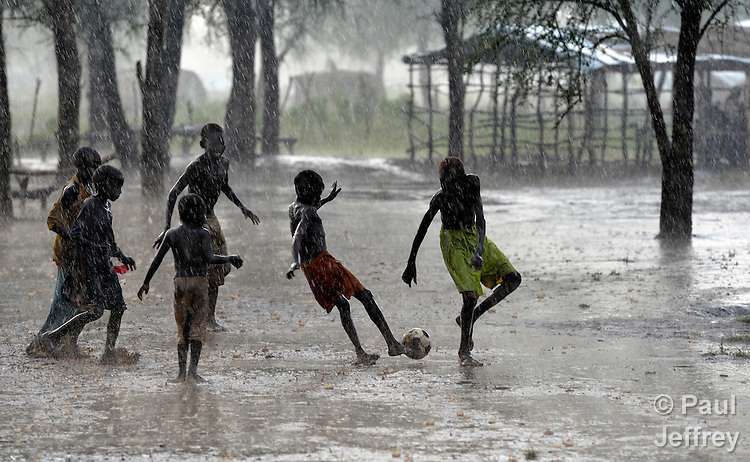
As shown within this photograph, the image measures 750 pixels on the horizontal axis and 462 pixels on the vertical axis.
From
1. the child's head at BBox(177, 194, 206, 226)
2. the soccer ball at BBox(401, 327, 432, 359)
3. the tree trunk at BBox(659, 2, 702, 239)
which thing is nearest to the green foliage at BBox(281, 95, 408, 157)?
the tree trunk at BBox(659, 2, 702, 239)

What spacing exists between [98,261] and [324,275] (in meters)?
1.57

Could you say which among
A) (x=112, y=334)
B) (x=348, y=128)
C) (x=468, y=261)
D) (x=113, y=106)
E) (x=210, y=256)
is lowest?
(x=112, y=334)

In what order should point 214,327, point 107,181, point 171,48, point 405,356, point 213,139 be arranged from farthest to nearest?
point 171,48 < point 214,327 < point 213,139 < point 405,356 < point 107,181

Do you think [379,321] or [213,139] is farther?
[213,139]

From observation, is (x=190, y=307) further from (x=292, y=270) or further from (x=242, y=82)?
(x=242, y=82)

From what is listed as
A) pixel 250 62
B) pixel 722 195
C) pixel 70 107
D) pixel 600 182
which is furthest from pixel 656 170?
pixel 70 107

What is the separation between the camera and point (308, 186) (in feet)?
22.2

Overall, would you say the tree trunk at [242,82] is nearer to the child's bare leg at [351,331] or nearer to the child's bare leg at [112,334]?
the child's bare leg at [112,334]

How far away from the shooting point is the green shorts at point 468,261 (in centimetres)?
680

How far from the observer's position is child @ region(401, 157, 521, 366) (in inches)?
268

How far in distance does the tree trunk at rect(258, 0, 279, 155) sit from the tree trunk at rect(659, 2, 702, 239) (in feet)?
67.7

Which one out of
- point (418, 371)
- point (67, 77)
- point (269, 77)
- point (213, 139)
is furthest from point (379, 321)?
point (269, 77)

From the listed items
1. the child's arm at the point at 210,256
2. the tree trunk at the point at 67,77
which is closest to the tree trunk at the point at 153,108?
the tree trunk at the point at 67,77

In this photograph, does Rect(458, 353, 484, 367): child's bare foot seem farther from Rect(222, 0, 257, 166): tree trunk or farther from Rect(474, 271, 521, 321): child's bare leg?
Rect(222, 0, 257, 166): tree trunk
